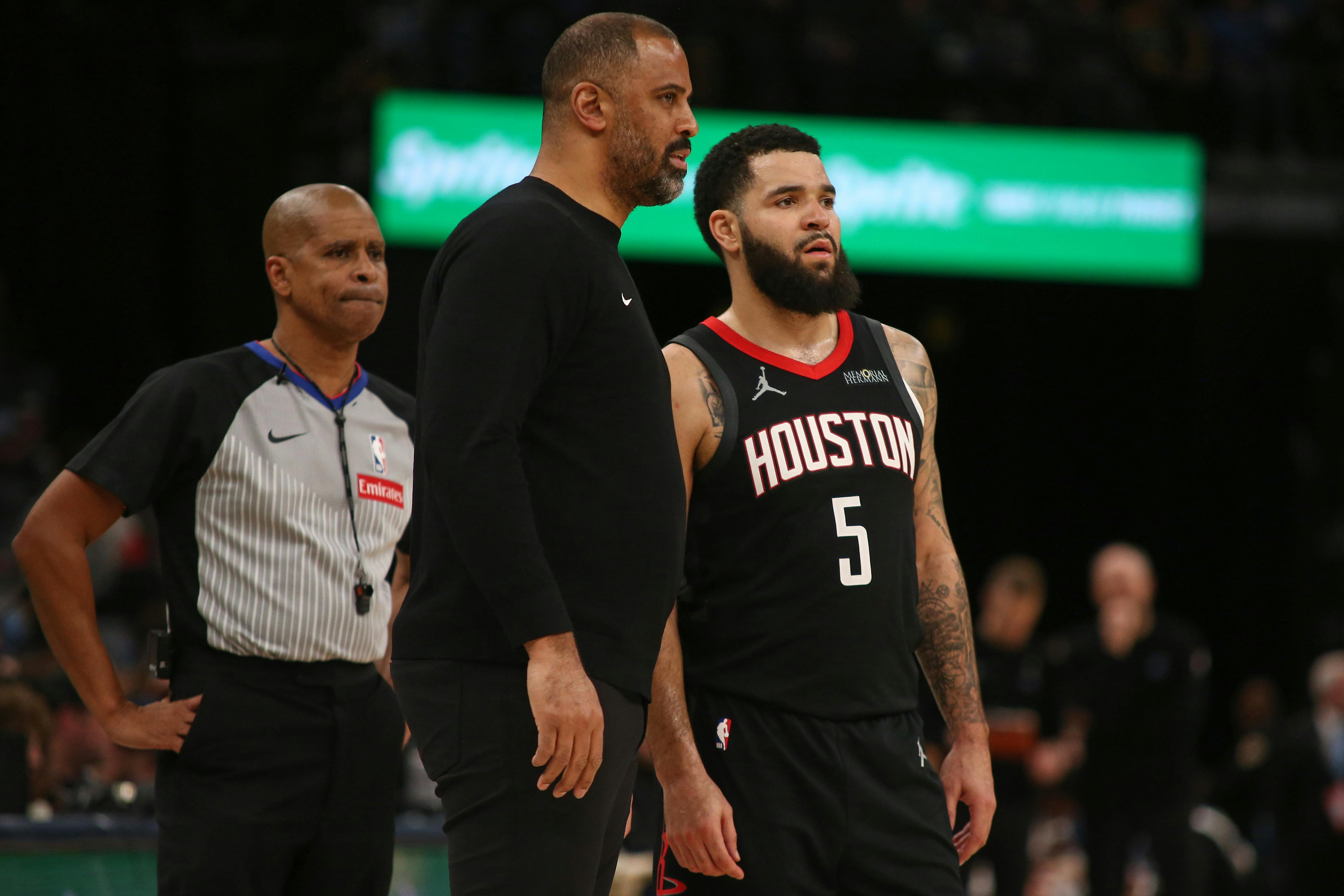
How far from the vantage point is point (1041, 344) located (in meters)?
14.6

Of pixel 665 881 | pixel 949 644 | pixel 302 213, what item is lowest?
pixel 665 881

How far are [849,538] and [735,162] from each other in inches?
34.6

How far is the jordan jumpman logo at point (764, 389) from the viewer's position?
124 inches

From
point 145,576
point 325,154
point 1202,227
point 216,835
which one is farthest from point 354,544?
point 1202,227

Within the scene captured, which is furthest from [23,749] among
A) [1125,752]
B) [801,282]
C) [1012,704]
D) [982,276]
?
[982,276]

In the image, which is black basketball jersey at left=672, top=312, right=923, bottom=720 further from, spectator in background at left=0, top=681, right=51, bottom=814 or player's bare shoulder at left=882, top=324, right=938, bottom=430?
spectator in background at left=0, top=681, right=51, bottom=814

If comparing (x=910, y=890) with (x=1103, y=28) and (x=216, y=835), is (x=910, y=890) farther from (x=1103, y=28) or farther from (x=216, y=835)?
(x=1103, y=28)

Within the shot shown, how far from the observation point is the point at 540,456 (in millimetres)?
2344

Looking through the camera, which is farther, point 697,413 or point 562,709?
point 697,413

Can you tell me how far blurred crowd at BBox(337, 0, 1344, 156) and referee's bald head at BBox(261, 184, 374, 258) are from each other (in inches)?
309

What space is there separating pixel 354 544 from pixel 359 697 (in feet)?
1.06

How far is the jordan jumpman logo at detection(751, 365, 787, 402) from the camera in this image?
3162 millimetres

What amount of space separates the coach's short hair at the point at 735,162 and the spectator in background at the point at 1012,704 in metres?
4.99

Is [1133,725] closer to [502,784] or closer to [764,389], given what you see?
[764,389]
